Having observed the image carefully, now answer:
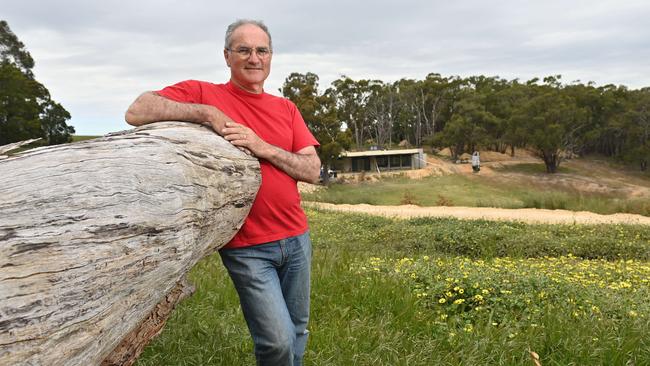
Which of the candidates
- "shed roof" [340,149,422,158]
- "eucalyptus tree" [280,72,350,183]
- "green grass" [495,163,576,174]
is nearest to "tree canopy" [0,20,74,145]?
"eucalyptus tree" [280,72,350,183]

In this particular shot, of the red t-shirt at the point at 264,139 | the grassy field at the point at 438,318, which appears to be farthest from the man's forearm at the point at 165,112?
the grassy field at the point at 438,318

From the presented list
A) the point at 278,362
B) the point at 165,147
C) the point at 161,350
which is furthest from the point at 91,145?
the point at 161,350

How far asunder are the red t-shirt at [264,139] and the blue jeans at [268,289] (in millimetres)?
60

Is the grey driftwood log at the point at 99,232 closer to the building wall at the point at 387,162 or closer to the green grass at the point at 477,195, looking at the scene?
the green grass at the point at 477,195

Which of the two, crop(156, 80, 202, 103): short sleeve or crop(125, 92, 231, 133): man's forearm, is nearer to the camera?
crop(125, 92, 231, 133): man's forearm

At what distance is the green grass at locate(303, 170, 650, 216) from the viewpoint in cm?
2073

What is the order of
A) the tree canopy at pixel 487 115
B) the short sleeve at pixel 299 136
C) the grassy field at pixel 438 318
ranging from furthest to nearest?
1. the tree canopy at pixel 487 115
2. the grassy field at pixel 438 318
3. the short sleeve at pixel 299 136

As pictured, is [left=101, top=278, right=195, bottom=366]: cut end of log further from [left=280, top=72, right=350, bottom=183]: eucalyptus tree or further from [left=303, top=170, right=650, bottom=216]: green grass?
[left=280, top=72, right=350, bottom=183]: eucalyptus tree

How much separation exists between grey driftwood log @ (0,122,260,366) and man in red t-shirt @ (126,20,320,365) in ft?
0.60

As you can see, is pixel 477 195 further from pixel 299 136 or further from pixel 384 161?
pixel 299 136

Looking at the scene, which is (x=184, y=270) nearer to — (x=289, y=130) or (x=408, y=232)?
(x=289, y=130)

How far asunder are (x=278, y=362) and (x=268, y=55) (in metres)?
1.54

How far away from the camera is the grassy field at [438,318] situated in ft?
12.0

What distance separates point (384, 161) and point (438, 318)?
42.0 metres
